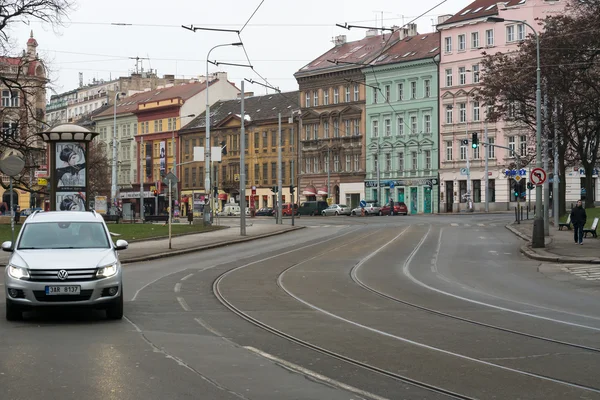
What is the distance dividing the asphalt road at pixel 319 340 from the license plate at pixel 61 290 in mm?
495

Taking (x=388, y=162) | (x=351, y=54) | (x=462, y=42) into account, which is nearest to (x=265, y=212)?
(x=388, y=162)

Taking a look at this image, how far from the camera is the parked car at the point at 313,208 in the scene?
303ft

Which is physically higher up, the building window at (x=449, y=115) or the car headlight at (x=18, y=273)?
the building window at (x=449, y=115)

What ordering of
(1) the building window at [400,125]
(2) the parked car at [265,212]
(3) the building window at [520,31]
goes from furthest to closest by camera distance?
(2) the parked car at [265,212] → (1) the building window at [400,125] → (3) the building window at [520,31]

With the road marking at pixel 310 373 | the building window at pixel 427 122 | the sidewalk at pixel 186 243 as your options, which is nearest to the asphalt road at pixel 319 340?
the road marking at pixel 310 373

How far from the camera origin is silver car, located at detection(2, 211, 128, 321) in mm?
13336

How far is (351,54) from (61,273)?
87099mm

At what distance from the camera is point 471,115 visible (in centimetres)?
8669

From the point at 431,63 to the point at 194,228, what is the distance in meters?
42.5

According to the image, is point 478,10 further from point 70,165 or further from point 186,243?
point 70,165

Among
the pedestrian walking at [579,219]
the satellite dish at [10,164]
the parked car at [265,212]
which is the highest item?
the satellite dish at [10,164]

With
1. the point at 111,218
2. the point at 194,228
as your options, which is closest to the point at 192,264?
the point at 194,228

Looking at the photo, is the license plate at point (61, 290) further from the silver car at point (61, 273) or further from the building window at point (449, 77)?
the building window at point (449, 77)

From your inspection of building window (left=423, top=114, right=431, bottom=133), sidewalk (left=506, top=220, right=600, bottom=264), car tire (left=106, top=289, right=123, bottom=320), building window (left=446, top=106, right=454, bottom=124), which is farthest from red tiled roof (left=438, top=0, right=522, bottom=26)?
car tire (left=106, top=289, right=123, bottom=320)
